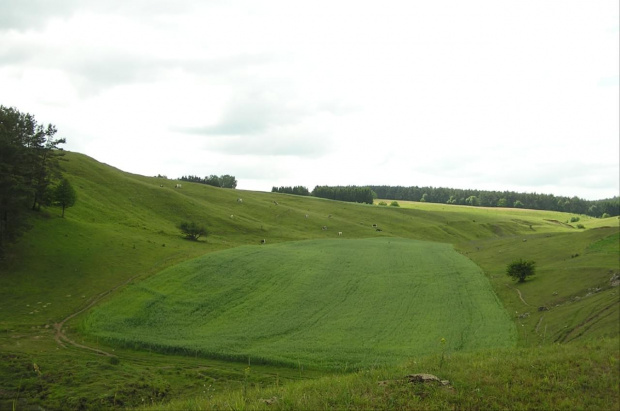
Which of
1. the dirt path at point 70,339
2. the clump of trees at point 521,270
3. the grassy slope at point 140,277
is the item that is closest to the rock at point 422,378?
the grassy slope at point 140,277

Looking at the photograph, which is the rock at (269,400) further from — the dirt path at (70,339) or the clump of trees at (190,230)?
the clump of trees at (190,230)

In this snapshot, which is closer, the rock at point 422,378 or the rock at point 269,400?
the rock at point 269,400

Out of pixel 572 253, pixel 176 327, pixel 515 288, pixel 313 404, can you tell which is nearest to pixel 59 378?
pixel 176 327

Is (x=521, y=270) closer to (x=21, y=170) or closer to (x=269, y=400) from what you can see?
(x=269, y=400)

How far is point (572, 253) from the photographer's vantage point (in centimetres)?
5959

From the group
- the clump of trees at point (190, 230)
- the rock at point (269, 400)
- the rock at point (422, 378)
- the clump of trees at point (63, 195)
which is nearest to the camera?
the rock at point (269, 400)

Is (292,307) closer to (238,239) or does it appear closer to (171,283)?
(171,283)

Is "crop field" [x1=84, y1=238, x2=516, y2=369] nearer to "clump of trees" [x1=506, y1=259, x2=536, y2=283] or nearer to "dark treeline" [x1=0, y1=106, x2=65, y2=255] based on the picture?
"clump of trees" [x1=506, y1=259, x2=536, y2=283]

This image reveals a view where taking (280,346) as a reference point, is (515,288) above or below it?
above

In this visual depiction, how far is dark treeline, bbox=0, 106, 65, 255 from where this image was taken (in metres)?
49.3

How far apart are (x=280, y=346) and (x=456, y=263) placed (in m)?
42.9

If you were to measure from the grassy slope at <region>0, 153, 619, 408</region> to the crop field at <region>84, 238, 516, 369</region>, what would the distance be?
242 cm

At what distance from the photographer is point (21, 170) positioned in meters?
52.3

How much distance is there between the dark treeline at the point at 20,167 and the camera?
49344 millimetres
